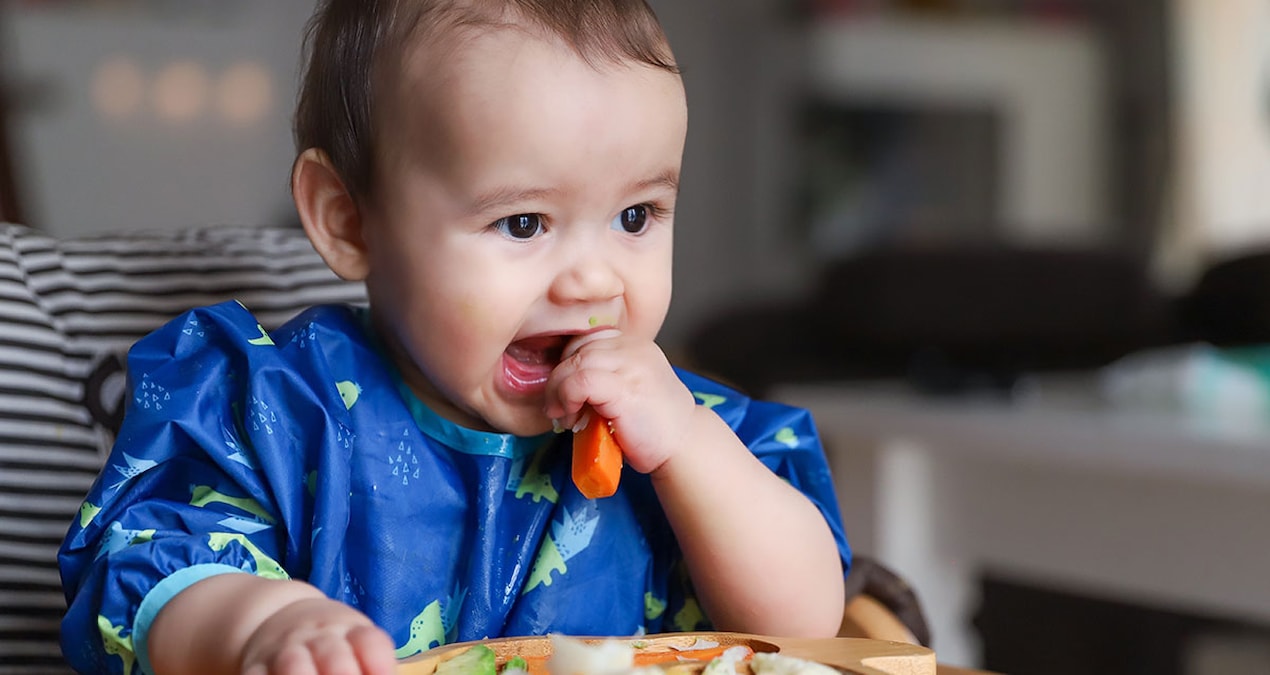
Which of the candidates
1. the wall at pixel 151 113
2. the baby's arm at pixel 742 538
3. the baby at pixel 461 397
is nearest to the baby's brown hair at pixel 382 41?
the baby at pixel 461 397

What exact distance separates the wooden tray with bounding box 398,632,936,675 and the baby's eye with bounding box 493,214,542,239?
0.72 ft

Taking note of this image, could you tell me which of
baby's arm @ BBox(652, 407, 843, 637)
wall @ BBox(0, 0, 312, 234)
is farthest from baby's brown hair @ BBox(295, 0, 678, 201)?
wall @ BBox(0, 0, 312, 234)

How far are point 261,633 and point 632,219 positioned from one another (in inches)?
12.3

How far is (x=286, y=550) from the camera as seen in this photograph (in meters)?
0.73

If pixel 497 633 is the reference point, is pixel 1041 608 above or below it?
below

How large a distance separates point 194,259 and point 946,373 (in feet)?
3.77

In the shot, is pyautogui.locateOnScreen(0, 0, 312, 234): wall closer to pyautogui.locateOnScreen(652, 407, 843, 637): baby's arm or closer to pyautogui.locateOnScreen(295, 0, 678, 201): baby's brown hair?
pyautogui.locateOnScreen(295, 0, 678, 201): baby's brown hair

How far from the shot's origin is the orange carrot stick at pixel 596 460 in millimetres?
691

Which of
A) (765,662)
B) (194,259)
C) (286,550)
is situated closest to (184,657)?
(286,550)

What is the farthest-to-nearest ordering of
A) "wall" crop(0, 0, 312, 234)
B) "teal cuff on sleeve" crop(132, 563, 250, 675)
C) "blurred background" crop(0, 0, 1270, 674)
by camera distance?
1. "wall" crop(0, 0, 312, 234)
2. "blurred background" crop(0, 0, 1270, 674)
3. "teal cuff on sleeve" crop(132, 563, 250, 675)

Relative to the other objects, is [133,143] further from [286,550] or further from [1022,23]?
[286,550]

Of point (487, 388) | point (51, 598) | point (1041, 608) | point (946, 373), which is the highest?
point (487, 388)

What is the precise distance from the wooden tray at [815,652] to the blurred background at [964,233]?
2.62 feet

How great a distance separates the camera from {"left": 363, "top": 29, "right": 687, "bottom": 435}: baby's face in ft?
2.24
